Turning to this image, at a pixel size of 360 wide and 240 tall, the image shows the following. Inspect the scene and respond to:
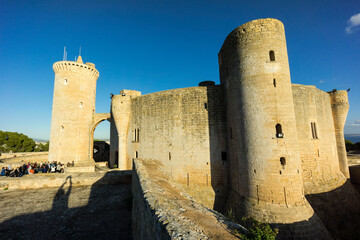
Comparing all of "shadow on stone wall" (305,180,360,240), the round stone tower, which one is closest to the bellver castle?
the round stone tower

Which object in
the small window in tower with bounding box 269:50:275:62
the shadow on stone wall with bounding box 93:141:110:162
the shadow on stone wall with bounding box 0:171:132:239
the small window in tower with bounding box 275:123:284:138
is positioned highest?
the small window in tower with bounding box 269:50:275:62

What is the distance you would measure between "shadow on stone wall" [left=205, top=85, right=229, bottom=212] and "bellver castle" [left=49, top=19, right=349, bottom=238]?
7 cm

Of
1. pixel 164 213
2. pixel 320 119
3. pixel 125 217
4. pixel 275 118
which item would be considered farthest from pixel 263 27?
pixel 125 217

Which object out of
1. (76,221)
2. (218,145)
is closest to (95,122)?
(218,145)

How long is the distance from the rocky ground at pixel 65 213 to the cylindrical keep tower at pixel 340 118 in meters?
17.9

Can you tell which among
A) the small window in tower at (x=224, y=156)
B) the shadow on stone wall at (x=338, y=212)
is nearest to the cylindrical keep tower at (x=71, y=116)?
the small window in tower at (x=224, y=156)

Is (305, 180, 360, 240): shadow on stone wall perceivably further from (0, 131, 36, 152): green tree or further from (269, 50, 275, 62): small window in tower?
(0, 131, 36, 152): green tree

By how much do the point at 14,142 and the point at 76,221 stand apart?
126 ft

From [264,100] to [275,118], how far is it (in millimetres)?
1122

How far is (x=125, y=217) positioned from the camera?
694 centimetres

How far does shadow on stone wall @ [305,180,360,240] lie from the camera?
10438 millimetres

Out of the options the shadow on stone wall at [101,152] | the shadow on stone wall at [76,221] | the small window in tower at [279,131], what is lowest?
the shadow on stone wall at [76,221]

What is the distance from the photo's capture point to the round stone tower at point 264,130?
27.2 ft

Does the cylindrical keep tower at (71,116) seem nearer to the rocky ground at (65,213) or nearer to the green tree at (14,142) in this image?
the rocky ground at (65,213)
